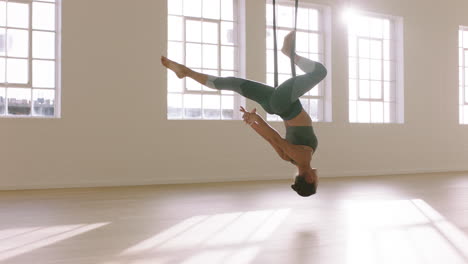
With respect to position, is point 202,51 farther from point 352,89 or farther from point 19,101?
point 352,89

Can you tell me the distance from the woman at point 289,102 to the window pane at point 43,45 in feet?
11.2

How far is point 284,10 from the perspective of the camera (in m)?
7.59

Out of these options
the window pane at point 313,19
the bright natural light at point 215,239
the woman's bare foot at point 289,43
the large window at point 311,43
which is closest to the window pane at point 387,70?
the large window at point 311,43

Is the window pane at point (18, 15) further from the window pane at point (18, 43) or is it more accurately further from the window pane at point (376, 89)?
the window pane at point (376, 89)

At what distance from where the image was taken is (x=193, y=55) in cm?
702

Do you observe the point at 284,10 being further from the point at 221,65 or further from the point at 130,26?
the point at 130,26

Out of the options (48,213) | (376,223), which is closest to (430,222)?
(376,223)

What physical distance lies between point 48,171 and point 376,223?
4.14 meters

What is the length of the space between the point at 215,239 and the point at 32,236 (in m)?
1.27

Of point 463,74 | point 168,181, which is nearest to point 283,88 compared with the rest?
point 168,181

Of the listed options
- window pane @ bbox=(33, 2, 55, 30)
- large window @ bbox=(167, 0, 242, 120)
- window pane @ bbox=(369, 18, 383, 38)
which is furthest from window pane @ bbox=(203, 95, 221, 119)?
window pane @ bbox=(369, 18, 383, 38)

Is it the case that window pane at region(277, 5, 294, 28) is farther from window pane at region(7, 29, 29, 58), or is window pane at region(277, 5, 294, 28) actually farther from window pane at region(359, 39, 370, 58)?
window pane at region(7, 29, 29, 58)

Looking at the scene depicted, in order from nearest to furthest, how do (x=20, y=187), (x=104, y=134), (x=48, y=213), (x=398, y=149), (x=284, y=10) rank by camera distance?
(x=48, y=213)
(x=20, y=187)
(x=104, y=134)
(x=284, y=10)
(x=398, y=149)

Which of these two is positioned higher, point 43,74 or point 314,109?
point 43,74
